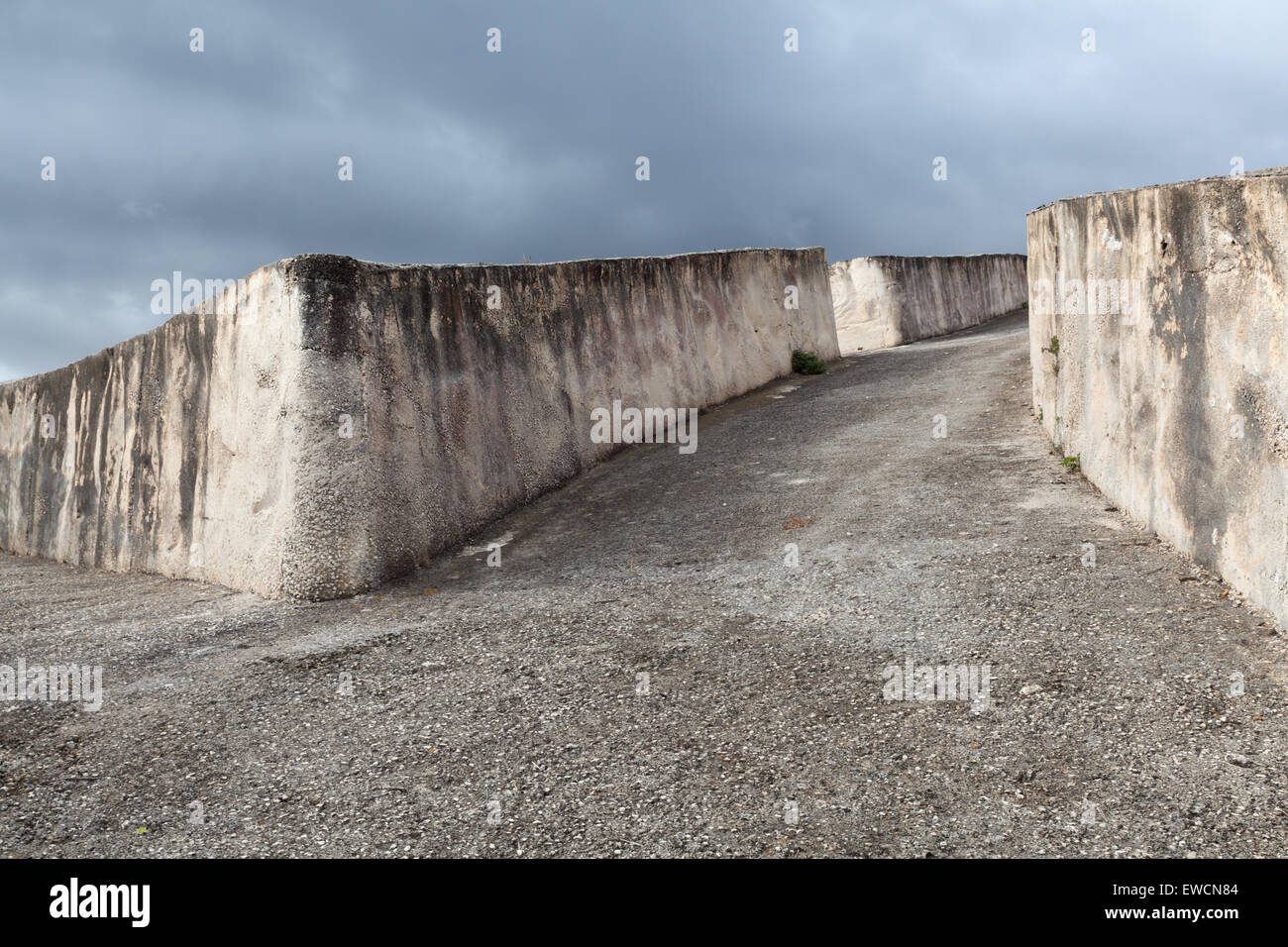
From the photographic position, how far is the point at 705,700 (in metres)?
4.55

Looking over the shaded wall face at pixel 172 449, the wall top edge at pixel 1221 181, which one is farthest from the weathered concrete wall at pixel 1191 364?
the shaded wall face at pixel 172 449

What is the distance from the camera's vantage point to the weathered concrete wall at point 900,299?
17.9 m

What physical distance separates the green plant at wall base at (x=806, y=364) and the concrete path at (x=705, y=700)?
514 cm

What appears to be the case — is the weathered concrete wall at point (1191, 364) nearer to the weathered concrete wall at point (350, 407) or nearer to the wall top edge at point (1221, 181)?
the wall top edge at point (1221, 181)

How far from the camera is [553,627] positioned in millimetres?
5543

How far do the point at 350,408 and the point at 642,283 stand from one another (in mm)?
4303

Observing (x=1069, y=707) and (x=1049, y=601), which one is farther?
(x=1049, y=601)

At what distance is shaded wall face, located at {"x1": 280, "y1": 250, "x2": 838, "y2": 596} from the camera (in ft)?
21.4

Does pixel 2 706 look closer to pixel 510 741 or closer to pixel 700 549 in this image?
pixel 510 741

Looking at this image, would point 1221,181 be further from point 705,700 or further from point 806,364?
point 806,364

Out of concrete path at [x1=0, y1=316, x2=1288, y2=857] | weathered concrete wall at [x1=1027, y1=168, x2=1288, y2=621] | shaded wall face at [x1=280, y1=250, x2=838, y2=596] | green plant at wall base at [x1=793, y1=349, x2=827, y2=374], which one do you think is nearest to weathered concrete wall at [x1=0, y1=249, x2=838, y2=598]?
shaded wall face at [x1=280, y1=250, x2=838, y2=596]

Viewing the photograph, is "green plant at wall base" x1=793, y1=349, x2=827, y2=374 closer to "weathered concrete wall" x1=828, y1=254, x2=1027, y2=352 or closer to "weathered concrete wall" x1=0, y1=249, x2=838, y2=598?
"weathered concrete wall" x1=0, y1=249, x2=838, y2=598

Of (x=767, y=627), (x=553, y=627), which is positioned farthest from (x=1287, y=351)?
(x=553, y=627)

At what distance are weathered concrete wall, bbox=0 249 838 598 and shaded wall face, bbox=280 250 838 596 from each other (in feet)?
0.05
